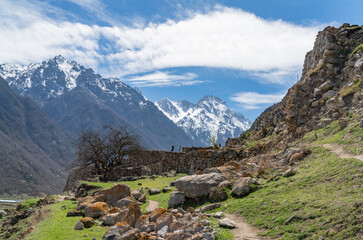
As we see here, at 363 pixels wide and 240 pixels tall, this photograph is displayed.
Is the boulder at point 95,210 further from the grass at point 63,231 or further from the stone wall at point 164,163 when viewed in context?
the stone wall at point 164,163

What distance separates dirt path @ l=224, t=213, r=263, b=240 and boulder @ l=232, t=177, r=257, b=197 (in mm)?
3246

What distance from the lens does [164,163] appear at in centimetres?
4259

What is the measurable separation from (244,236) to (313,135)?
48.3 ft

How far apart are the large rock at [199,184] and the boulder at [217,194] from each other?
1.75ft

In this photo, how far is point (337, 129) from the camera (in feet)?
70.3

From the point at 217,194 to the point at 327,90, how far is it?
18.8 meters

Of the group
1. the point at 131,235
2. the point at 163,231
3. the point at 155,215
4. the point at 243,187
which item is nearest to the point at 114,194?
the point at 155,215

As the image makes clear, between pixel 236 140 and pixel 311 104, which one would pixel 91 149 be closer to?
pixel 236 140

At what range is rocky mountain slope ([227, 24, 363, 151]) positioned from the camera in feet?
81.0

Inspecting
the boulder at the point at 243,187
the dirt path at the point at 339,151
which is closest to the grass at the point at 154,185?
the boulder at the point at 243,187

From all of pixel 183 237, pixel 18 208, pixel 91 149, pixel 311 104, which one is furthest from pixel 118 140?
pixel 183 237

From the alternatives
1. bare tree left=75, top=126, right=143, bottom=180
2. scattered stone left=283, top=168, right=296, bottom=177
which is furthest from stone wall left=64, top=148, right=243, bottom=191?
scattered stone left=283, top=168, right=296, bottom=177

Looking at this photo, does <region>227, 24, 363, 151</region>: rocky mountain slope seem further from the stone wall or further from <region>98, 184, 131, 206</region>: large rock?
<region>98, 184, 131, 206</region>: large rock

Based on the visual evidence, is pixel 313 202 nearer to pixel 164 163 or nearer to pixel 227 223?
pixel 227 223
